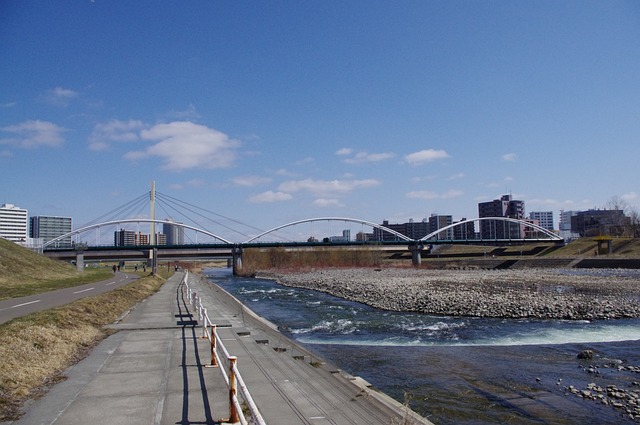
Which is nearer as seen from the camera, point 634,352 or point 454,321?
point 634,352

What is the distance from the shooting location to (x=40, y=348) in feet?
37.8

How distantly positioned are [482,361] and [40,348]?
43.8 ft

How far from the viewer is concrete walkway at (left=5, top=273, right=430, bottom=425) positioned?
7504mm

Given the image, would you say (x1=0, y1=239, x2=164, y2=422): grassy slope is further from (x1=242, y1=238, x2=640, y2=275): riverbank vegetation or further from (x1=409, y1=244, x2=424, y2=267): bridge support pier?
(x1=409, y1=244, x2=424, y2=267): bridge support pier

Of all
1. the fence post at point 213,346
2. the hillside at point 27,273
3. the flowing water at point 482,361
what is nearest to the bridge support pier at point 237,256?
the hillside at point 27,273

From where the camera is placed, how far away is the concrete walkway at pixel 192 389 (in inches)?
295

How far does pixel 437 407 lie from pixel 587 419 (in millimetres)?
3194

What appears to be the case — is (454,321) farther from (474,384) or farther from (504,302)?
(474,384)

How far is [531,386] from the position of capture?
39.7ft

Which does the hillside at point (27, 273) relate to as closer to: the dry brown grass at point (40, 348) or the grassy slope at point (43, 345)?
the grassy slope at point (43, 345)

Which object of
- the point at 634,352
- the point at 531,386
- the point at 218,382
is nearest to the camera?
the point at 218,382

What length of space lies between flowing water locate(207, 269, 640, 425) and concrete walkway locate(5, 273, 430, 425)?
221 centimetres

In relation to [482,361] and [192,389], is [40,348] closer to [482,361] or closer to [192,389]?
[192,389]

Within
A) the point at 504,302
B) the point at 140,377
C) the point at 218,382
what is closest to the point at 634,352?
the point at 504,302
